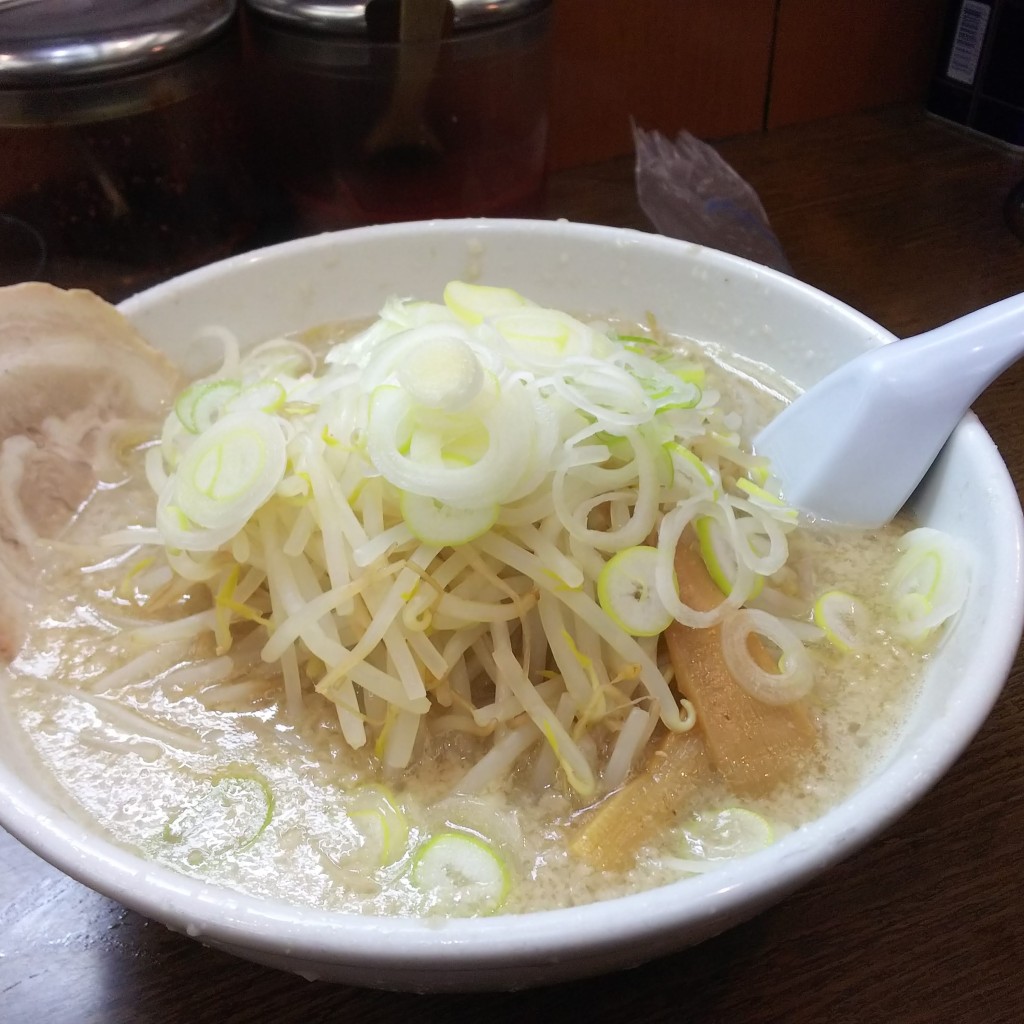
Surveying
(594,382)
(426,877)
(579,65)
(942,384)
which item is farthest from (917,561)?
(579,65)

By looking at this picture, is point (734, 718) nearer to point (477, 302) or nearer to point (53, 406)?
point (477, 302)

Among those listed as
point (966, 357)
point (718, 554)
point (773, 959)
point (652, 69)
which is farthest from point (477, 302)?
point (652, 69)

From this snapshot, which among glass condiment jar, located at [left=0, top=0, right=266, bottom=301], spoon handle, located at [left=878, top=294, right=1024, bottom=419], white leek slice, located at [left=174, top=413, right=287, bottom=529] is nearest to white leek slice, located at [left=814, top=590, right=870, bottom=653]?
spoon handle, located at [left=878, top=294, right=1024, bottom=419]

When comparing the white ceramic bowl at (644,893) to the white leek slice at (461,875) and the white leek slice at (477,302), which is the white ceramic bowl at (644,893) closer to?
the white leek slice at (461,875)

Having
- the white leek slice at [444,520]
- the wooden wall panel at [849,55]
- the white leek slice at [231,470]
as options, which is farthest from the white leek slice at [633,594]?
the wooden wall panel at [849,55]

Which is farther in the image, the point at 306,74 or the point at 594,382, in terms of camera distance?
the point at 306,74

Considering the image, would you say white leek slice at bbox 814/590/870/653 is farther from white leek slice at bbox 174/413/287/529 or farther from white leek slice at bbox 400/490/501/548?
white leek slice at bbox 174/413/287/529

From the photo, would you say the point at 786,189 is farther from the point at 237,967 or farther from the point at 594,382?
the point at 237,967
